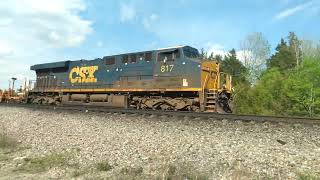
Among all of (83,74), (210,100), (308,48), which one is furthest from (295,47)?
(210,100)

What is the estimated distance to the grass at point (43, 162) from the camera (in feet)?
32.0

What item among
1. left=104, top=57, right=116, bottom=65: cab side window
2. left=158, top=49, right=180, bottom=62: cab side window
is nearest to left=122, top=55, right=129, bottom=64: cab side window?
left=104, top=57, right=116, bottom=65: cab side window

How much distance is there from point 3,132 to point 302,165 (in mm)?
12325

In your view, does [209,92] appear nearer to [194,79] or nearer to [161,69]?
[194,79]

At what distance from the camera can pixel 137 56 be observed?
19547 millimetres

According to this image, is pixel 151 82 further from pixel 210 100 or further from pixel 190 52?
pixel 210 100

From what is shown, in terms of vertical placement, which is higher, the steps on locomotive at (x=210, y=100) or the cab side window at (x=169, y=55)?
the cab side window at (x=169, y=55)

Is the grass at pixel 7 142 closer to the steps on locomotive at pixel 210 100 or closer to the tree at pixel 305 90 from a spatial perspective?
the steps on locomotive at pixel 210 100

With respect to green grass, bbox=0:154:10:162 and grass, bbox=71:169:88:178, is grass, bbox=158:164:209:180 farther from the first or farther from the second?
green grass, bbox=0:154:10:162

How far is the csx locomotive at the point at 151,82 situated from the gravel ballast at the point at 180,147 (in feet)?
10.7

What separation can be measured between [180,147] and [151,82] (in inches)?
359

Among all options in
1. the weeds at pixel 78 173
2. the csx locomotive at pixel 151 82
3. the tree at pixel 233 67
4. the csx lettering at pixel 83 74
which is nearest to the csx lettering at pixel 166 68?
the csx locomotive at pixel 151 82

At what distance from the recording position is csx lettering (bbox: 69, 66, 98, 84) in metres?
22.3

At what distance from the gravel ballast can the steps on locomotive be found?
279 centimetres
